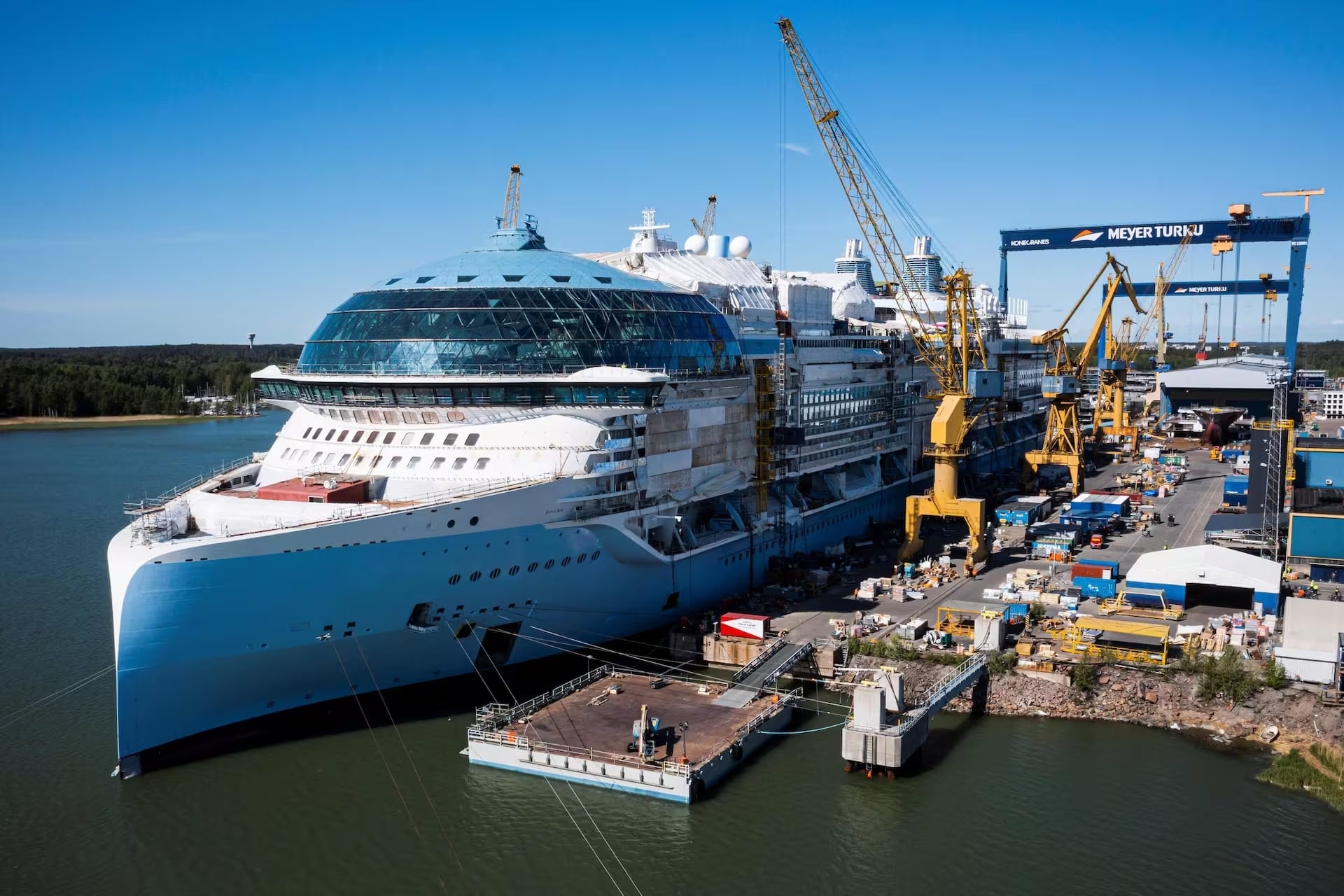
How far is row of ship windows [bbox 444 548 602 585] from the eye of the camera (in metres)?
29.1

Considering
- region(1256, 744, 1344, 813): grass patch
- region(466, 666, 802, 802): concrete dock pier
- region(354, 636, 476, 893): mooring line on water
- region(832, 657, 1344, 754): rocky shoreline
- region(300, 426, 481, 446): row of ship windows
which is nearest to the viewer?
region(354, 636, 476, 893): mooring line on water

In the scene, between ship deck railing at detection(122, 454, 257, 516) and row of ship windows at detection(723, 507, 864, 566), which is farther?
row of ship windows at detection(723, 507, 864, 566)

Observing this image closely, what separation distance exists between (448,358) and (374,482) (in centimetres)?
471

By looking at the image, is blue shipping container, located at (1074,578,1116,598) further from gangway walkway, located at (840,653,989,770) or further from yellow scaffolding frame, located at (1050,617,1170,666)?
gangway walkway, located at (840,653,989,770)

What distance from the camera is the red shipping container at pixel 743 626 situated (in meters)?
34.7

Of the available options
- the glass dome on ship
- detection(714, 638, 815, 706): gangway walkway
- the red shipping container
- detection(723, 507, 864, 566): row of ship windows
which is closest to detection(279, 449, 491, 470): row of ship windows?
the glass dome on ship

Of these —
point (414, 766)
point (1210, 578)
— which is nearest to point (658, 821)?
point (414, 766)

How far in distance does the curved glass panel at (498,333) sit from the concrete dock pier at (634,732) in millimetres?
10390

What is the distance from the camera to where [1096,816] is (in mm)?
25344

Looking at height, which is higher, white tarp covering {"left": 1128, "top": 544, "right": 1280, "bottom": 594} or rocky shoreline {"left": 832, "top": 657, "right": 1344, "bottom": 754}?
white tarp covering {"left": 1128, "top": 544, "right": 1280, "bottom": 594}

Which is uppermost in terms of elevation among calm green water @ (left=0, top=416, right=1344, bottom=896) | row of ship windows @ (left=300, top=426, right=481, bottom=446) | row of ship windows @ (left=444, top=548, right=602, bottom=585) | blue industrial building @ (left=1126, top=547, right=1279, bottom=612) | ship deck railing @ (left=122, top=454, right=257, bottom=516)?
row of ship windows @ (left=300, top=426, right=481, bottom=446)

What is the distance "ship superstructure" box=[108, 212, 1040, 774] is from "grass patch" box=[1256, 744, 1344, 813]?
59.6 feet

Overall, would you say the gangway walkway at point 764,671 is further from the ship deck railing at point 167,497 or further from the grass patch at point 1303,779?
the ship deck railing at point 167,497

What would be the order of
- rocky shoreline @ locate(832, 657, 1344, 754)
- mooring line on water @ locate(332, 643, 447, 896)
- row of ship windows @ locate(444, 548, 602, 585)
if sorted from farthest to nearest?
row of ship windows @ locate(444, 548, 602, 585), rocky shoreline @ locate(832, 657, 1344, 754), mooring line on water @ locate(332, 643, 447, 896)
